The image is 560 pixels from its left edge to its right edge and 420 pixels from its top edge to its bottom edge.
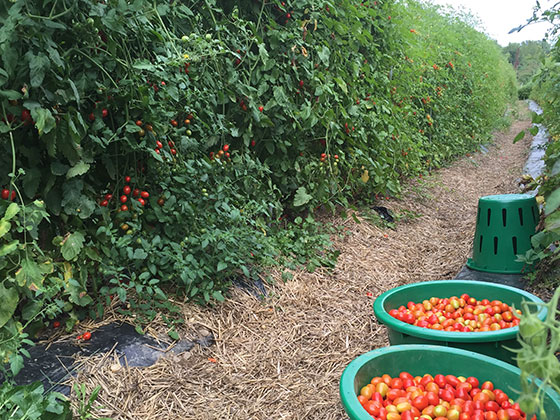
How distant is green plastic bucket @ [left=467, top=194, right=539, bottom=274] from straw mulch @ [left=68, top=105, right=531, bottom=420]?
418 millimetres

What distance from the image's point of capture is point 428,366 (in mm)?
1495

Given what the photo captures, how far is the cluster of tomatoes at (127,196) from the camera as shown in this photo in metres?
1.92

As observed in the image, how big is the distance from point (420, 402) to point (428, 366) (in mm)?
179

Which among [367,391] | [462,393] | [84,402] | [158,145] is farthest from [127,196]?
[462,393]

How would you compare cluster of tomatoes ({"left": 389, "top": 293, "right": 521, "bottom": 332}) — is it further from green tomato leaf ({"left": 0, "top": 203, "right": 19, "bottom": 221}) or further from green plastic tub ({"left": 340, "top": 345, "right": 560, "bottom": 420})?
green tomato leaf ({"left": 0, "top": 203, "right": 19, "bottom": 221})

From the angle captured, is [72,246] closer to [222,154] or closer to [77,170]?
[77,170]

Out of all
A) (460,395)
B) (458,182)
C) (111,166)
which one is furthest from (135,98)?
(458,182)

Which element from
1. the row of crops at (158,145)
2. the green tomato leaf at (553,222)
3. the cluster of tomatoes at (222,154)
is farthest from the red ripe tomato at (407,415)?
the cluster of tomatoes at (222,154)

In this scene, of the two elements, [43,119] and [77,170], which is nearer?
[43,119]

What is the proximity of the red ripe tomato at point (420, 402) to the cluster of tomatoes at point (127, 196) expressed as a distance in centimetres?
134

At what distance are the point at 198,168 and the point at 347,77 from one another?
1.72 meters

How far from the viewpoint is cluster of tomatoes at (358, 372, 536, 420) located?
128 cm

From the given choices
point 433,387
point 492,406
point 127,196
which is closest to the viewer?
point 492,406

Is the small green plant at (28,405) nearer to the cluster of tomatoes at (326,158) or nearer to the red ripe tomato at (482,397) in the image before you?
the red ripe tomato at (482,397)
